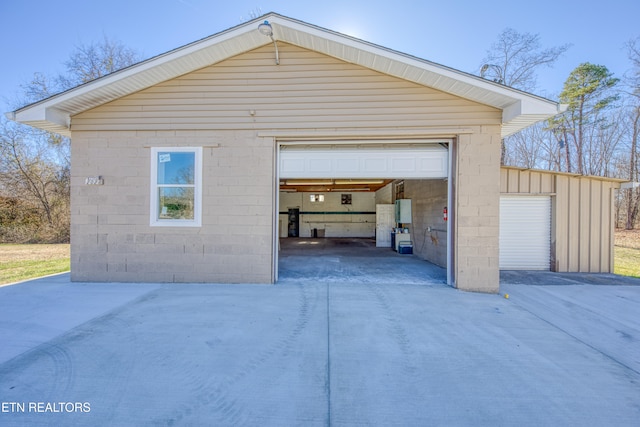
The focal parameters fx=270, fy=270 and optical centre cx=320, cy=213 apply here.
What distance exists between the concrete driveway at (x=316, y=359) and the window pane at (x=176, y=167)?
2.16 meters

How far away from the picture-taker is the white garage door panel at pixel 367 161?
17.5 feet

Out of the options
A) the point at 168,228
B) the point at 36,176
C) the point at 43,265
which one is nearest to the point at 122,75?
the point at 168,228

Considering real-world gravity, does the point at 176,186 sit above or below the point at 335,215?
above

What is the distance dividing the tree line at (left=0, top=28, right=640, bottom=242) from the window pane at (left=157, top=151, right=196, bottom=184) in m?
13.3

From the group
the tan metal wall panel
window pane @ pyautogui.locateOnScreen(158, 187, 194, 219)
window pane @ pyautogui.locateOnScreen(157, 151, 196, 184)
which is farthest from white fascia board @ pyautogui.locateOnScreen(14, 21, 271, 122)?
the tan metal wall panel

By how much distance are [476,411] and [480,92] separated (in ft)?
15.5

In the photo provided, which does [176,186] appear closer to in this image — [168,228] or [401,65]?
[168,228]

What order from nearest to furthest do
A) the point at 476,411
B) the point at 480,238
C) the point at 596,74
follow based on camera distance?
the point at 476,411, the point at 480,238, the point at 596,74

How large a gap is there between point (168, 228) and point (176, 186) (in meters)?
0.84

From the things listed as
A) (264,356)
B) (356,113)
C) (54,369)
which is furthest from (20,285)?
(356,113)

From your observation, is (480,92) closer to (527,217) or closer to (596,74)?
(527,217)

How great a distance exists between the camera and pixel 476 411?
1.96 meters

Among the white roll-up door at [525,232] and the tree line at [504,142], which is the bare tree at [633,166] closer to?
the tree line at [504,142]

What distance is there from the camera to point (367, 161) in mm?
5398
